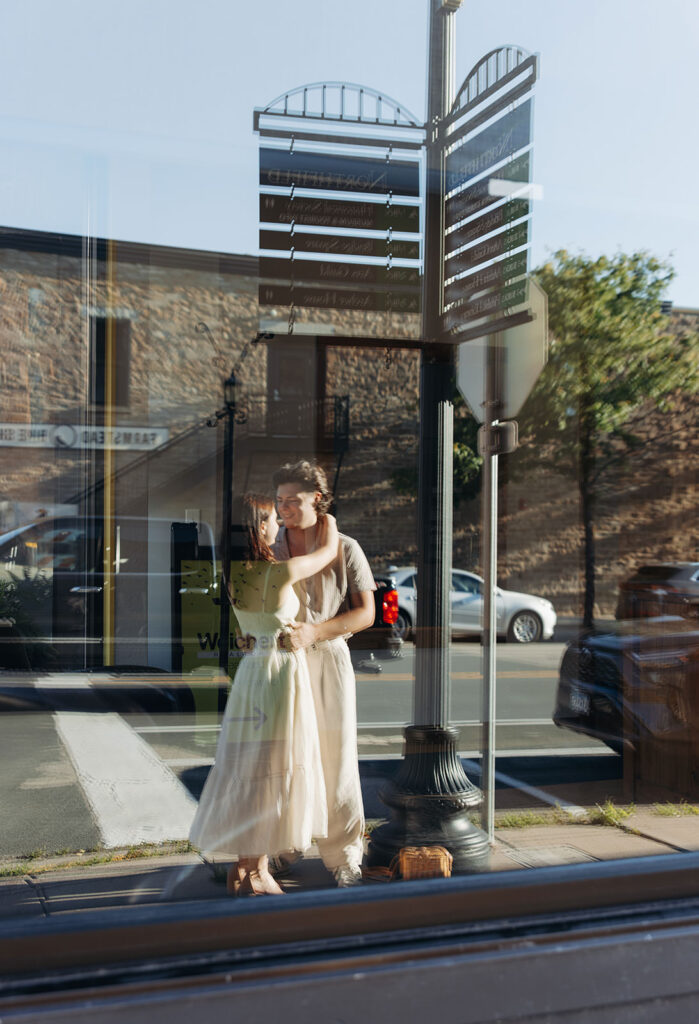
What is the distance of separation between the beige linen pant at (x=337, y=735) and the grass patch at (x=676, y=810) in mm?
1180

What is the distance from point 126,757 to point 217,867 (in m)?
2.77

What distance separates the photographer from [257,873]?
9.95 feet

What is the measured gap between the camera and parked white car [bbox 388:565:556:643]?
6.00 metres

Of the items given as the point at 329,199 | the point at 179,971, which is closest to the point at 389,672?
the point at 329,199

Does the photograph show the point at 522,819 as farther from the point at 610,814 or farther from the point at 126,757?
the point at 126,757

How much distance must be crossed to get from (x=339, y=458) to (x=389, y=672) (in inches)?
124

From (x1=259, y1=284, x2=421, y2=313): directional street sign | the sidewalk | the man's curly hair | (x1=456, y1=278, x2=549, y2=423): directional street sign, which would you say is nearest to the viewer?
the sidewalk

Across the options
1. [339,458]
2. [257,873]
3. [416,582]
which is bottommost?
[257,873]

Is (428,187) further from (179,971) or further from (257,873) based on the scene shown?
(179,971)

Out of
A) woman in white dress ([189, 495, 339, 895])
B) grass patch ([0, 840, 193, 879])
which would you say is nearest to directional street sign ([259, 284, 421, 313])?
woman in white dress ([189, 495, 339, 895])

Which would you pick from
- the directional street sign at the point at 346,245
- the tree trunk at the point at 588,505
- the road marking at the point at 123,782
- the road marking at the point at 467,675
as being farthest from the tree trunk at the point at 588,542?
the directional street sign at the point at 346,245

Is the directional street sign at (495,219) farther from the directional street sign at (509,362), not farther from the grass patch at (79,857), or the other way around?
the grass patch at (79,857)

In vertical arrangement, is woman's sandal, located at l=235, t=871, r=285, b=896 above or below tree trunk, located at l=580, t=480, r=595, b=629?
below

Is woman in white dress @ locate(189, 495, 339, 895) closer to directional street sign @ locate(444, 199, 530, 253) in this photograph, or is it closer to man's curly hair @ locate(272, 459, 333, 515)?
man's curly hair @ locate(272, 459, 333, 515)
